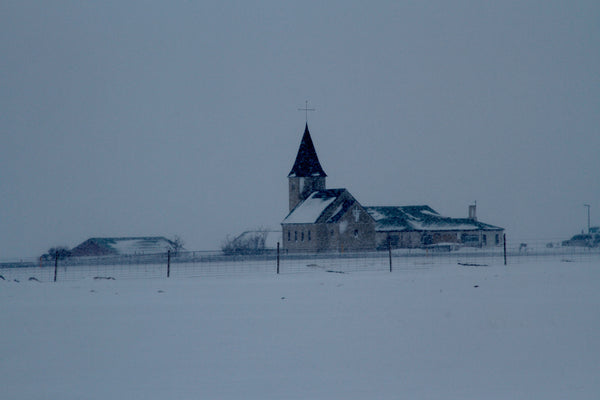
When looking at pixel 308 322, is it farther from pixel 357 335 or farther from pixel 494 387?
pixel 494 387

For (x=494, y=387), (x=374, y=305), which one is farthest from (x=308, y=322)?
(x=494, y=387)

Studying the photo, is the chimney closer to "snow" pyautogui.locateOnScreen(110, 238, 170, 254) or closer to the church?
the church

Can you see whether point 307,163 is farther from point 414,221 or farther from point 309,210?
point 414,221

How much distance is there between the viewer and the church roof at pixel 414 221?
7506 centimetres

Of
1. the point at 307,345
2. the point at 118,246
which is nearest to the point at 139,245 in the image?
the point at 118,246

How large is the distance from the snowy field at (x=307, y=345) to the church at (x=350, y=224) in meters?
48.2

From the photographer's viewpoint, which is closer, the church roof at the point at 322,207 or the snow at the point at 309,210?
the church roof at the point at 322,207

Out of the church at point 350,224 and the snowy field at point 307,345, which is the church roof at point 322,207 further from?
the snowy field at point 307,345

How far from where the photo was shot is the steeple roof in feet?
260

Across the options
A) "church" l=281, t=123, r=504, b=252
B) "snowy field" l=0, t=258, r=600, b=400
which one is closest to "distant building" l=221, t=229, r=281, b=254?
"church" l=281, t=123, r=504, b=252

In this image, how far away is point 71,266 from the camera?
43062 mm

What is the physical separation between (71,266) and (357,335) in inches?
1324

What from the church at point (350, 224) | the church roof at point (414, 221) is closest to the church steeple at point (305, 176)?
the church at point (350, 224)

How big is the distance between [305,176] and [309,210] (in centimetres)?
643
